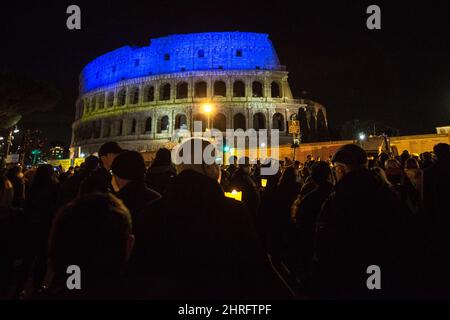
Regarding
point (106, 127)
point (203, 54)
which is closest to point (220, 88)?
point (203, 54)

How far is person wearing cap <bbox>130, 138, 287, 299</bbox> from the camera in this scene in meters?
1.47

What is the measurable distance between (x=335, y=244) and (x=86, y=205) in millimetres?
1747

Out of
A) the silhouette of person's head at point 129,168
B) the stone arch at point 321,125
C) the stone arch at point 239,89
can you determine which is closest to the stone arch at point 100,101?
the stone arch at point 239,89

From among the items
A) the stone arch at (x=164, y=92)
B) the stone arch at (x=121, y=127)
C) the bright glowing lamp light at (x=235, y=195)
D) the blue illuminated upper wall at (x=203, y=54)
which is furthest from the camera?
the stone arch at (x=121, y=127)

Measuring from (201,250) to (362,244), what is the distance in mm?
1288

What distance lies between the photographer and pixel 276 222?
421 centimetres

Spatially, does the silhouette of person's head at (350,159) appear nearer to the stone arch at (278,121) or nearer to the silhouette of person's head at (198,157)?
the silhouette of person's head at (198,157)

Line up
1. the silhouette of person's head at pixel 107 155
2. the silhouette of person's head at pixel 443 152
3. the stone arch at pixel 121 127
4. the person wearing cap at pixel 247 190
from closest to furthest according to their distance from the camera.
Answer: the silhouette of person's head at pixel 107 155, the silhouette of person's head at pixel 443 152, the person wearing cap at pixel 247 190, the stone arch at pixel 121 127

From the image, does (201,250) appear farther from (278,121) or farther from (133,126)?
(133,126)

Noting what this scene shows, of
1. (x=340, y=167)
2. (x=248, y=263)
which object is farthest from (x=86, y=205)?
(x=340, y=167)

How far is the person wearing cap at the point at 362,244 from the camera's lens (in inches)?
82.4

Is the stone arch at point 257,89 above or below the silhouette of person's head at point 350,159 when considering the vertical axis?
above

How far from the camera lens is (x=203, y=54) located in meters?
39.1
